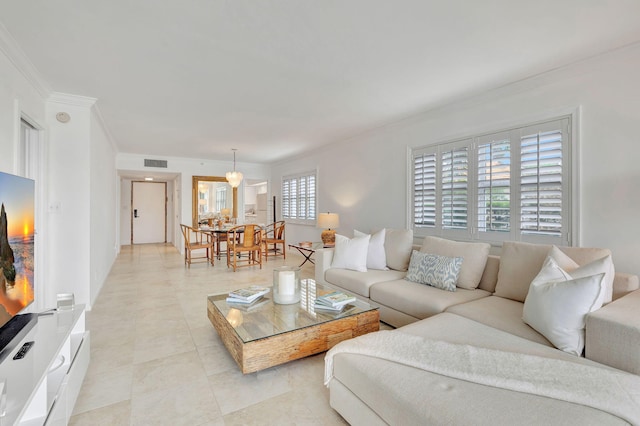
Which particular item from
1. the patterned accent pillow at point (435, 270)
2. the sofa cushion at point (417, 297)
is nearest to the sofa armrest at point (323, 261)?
the sofa cushion at point (417, 297)

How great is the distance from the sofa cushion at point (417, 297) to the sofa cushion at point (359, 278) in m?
0.12

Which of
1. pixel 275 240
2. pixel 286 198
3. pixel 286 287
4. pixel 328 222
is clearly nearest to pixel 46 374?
pixel 286 287

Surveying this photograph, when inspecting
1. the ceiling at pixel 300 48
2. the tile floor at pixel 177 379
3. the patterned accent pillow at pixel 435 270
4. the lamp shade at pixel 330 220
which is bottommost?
the tile floor at pixel 177 379

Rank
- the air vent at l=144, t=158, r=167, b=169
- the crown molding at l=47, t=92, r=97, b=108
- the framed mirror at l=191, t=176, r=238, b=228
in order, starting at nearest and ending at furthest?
the crown molding at l=47, t=92, r=97, b=108, the air vent at l=144, t=158, r=167, b=169, the framed mirror at l=191, t=176, r=238, b=228

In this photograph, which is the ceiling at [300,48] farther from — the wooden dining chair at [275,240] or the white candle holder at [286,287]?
the wooden dining chair at [275,240]

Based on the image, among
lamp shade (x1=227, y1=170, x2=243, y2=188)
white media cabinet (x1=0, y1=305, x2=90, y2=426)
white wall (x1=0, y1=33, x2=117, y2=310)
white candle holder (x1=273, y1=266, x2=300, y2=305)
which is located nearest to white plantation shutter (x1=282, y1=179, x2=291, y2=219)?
lamp shade (x1=227, y1=170, x2=243, y2=188)

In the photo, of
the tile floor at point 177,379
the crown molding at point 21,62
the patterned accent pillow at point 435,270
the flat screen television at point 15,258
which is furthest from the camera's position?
the patterned accent pillow at point 435,270

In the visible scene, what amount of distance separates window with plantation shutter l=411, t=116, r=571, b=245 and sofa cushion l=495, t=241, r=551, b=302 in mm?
533

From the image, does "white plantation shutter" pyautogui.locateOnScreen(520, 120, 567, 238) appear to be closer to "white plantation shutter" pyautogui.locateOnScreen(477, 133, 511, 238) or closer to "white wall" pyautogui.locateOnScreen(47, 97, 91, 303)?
"white plantation shutter" pyautogui.locateOnScreen(477, 133, 511, 238)

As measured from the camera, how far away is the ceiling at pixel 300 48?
1923mm

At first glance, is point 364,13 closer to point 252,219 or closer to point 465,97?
point 465,97

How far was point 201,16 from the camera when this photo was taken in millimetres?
1976

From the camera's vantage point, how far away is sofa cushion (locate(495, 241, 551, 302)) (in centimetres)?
240

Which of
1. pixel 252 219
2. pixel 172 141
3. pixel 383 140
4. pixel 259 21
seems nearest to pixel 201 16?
pixel 259 21
